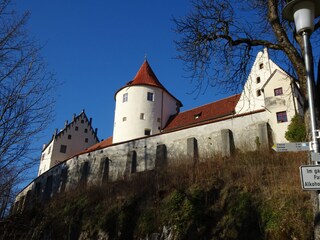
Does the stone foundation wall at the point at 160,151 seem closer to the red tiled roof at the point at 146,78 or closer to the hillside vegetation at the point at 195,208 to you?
the hillside vegetation at the point at 195,208

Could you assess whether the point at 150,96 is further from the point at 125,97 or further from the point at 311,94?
the point at 311,94

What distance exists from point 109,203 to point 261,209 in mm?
7138

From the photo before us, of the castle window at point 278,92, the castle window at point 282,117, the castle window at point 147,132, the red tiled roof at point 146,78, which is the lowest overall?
the castle window at point 282,117

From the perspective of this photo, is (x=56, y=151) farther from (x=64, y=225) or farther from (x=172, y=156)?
(x=64, y=225)

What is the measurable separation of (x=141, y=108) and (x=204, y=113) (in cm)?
752

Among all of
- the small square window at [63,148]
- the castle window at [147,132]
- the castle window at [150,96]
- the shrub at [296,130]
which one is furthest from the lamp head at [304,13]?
the small square window at [63,148]

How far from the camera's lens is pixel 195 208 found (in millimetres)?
12023

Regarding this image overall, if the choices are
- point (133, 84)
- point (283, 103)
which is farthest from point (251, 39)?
point (133, 84)

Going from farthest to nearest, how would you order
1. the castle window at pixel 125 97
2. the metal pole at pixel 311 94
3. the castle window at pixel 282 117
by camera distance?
the castle window at pixel 125 97
the castle window at pixel 282 117
the metal pole at pixel 311 94

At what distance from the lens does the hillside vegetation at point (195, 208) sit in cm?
1079

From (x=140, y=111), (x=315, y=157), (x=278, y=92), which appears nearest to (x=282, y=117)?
(x=278, y=92)

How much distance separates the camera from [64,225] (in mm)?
14898

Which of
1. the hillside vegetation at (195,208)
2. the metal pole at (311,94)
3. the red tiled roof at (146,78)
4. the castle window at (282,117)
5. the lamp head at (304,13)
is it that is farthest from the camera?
the red tiled roof at (146,78)

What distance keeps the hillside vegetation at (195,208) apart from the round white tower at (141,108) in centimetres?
1709
